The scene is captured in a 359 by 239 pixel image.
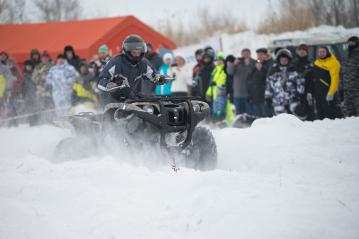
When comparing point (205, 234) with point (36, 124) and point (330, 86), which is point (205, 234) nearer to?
point (330, 86)

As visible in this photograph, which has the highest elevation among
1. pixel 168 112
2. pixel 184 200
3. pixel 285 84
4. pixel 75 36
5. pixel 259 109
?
pixel 75 36

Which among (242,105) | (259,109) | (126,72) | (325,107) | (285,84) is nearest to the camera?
(126,72)

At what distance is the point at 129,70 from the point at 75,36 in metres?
13.1

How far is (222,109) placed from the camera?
47.0 ft

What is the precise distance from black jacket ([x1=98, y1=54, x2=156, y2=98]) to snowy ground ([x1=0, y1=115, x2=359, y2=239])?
1377 millimetres

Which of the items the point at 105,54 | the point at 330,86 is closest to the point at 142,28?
the point at 105,54

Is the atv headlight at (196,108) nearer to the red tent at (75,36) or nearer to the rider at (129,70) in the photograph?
the rider at (129,70)

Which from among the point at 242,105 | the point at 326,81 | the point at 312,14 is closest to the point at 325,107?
the point at 326,81

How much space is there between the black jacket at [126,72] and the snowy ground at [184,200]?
1.38m

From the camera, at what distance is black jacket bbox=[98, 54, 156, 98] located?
874 cm

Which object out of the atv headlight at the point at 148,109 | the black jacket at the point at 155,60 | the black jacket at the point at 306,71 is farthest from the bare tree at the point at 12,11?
the atv headlight at the point at 148,109

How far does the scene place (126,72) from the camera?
29.2ft

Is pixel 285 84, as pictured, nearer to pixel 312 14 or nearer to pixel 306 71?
pixel 306 71

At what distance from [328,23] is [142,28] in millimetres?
9463
